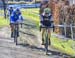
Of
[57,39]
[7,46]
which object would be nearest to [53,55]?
[7,46]

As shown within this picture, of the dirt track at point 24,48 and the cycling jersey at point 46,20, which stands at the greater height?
the cycling jersey at point 46,20

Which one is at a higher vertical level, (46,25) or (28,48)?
(46,25)

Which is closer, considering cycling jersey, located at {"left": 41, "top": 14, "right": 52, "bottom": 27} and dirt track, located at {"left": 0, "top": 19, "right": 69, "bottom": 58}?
dirt track, located at {"left": 0, "top": 19, "right": 69, "bottom": 58}

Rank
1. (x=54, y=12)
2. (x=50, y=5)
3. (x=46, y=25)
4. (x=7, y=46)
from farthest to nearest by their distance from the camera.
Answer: (x=50, y=5)
(x=54, y=12)
(x=7, y=46)
(x=46, y=25)

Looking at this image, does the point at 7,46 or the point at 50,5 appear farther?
the point at 50,5

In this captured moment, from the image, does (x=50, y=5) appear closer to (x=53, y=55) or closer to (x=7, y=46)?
(x=7, y=46)

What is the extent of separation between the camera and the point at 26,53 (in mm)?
13312

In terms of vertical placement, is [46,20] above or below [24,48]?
above

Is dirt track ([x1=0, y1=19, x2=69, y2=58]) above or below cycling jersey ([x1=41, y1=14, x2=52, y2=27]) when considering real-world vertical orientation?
below

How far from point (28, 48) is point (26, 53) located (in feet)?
3.82

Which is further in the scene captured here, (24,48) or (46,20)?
(24,48)

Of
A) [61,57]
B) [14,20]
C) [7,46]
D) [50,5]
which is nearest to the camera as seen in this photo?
[61,57]

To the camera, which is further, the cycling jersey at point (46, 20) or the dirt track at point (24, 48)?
the cycling jersey at point (46, 20)

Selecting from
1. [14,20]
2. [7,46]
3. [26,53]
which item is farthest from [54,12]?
[26,53]
